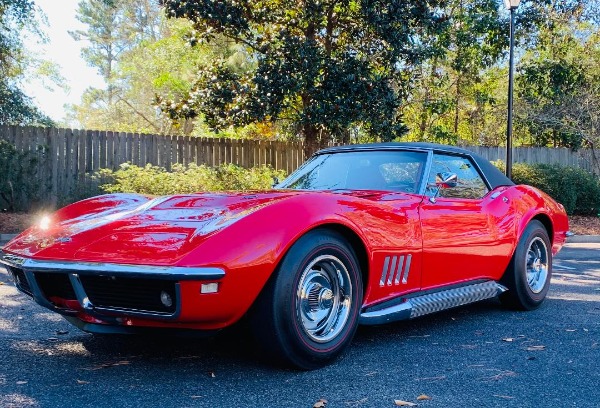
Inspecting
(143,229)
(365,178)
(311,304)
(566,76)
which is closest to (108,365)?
(143,229)

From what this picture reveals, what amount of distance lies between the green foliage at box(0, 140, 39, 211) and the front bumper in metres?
10.3

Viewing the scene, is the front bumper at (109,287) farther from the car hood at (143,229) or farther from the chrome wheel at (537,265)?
the chrome wheel at (537,265)

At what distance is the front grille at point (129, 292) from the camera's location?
10.4 ft

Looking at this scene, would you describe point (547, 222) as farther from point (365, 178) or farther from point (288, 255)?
point (288, 255)

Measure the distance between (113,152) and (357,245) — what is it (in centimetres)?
1212

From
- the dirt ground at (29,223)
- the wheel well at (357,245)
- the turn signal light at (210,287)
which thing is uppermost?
the wheel well at (357,245)

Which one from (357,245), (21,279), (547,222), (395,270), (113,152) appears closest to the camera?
(21,279)

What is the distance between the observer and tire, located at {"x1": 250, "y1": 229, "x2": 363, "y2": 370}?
338 cm

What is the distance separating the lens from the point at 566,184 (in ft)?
52.9

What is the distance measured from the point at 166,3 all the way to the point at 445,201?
11.8 meters

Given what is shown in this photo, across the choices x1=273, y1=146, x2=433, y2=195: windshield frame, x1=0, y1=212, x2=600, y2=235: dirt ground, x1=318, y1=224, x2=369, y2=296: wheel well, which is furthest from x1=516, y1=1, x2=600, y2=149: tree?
x1=318, y1=224, x2=369, y2=296: wheel well

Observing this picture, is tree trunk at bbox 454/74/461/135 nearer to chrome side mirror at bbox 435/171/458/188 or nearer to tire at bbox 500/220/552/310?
tire at bbox 500/220/552/310


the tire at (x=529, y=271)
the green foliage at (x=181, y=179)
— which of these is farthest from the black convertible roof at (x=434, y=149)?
the green foliage at (x=181, y=179)

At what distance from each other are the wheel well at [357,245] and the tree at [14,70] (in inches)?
587
